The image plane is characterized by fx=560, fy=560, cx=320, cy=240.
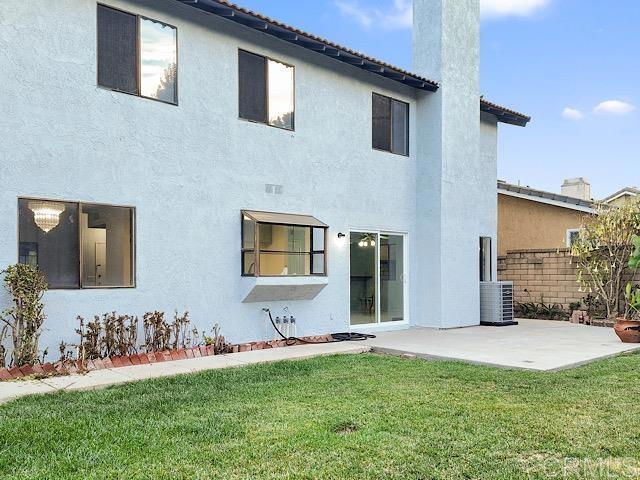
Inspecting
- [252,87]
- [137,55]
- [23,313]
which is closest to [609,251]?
[252,87]

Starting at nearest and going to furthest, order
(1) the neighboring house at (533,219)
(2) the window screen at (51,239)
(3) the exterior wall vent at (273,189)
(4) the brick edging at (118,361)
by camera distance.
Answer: (4) the brick edging at (118,361) → (2) the window screen at (51,239) → (3) the exterior wall vent at (273,189) → (1) the neighboring house at (533,219)

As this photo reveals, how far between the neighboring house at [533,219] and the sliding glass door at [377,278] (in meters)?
7.38

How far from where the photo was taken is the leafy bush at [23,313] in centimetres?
834

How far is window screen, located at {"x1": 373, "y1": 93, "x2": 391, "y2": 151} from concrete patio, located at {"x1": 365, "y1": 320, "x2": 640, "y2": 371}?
4.94 m

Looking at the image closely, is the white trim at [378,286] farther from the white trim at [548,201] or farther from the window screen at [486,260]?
the white trim at [548,201]

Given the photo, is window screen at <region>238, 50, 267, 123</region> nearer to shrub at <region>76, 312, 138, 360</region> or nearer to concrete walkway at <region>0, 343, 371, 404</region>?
shrub at <region>76, 312, 138, 360</region>

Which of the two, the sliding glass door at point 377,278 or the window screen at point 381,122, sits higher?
the window screen at point 381,122

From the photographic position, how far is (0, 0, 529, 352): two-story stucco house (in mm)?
9078

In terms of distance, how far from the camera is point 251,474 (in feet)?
15.2

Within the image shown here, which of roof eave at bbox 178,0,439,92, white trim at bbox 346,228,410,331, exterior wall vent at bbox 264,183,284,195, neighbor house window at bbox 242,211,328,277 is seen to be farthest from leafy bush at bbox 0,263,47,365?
white trim at bbox 346,228,410,331

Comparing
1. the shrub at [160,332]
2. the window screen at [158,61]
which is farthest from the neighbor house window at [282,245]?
the window screen at [158,61]

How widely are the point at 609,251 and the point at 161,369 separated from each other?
13.1 meters

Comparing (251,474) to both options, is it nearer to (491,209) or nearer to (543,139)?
(491,209)

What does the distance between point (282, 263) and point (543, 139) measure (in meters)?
23.8
